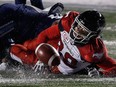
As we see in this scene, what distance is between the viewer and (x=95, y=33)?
305 inches

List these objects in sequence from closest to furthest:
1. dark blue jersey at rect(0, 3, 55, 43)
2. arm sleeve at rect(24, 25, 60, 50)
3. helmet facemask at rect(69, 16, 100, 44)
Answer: helmet facemask at rect(69, 16, 100, 44) < arm sleeve at rect(24, 25, 60, 50) < dark blue jersey at rect(0, 3, 55, 43)

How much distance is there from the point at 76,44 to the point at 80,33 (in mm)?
338

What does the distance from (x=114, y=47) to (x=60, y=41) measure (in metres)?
4.00

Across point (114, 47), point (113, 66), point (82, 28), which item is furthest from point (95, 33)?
point (114, 47)

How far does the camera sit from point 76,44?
8039 millimetres

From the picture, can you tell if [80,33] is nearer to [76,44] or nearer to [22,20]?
[76,44]

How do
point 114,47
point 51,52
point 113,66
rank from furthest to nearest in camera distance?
point 114,47
point 113,66
point 51,52

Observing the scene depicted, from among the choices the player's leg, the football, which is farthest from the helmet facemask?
the player's leg

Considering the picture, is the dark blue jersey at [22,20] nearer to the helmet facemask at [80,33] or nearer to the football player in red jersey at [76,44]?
the football player in red jersey at [76,44]

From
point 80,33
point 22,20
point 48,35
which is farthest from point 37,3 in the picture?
point 80,33

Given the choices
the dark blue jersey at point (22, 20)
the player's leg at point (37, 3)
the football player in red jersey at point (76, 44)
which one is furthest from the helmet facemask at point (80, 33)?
the player's leg at point (37, 3)

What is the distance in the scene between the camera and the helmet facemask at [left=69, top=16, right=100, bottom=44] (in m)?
7.71

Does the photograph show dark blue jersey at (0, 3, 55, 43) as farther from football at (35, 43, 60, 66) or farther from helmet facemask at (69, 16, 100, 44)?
football at (35, 43, 60, 66)

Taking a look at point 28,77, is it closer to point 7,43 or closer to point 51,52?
point 51,52
